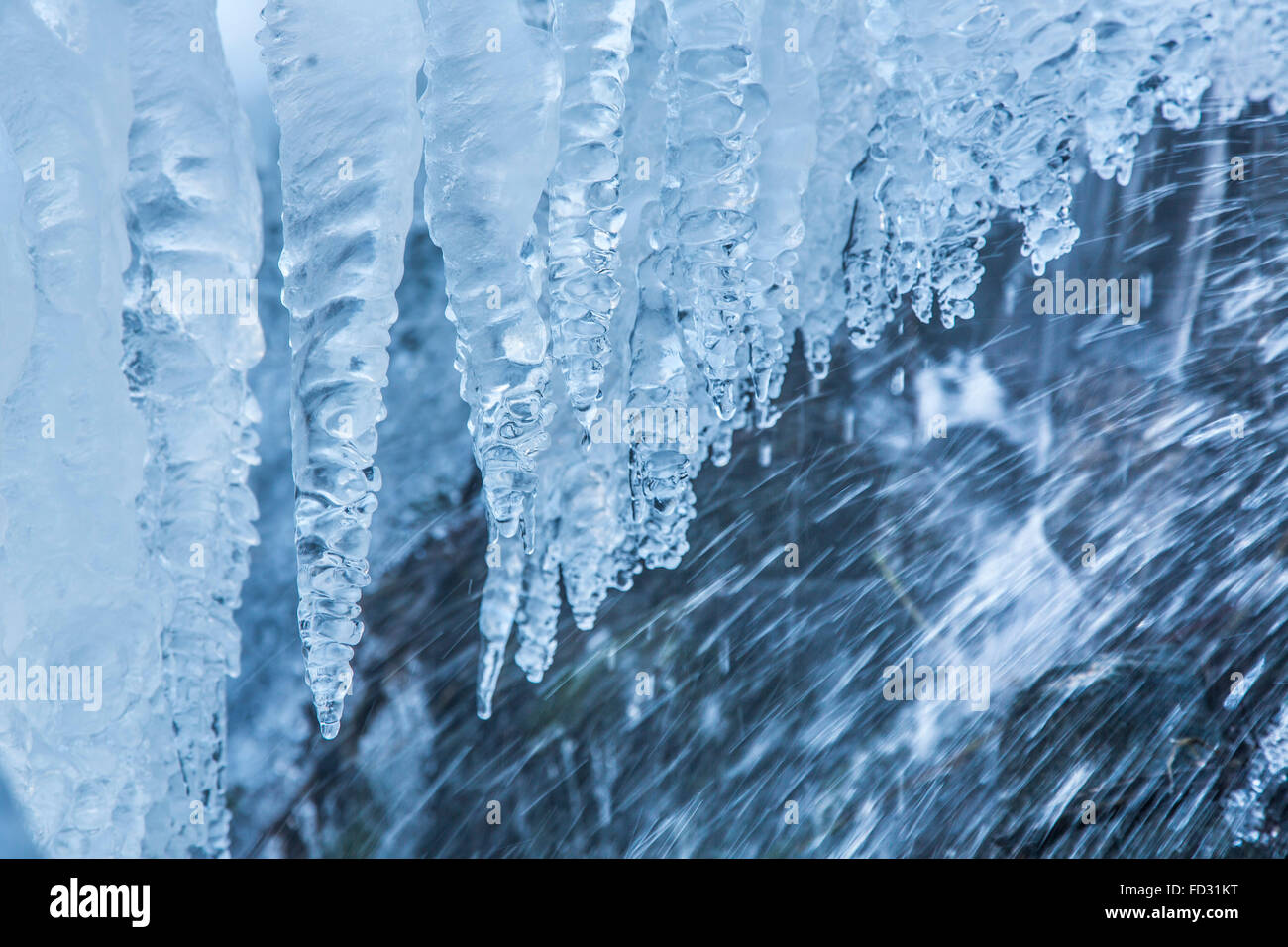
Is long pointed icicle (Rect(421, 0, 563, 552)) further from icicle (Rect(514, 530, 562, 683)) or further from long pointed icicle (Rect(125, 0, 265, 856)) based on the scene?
icicle (Rect(514, 530, 562, 683))

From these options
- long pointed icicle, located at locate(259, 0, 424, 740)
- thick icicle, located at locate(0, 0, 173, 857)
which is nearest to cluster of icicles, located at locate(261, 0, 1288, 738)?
long pointed icicle, located at locate(259, 0, 424, 740)

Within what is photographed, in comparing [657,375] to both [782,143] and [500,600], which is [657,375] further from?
[500,600]

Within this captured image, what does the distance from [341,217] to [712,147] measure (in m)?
0.29

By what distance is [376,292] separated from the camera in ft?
2.06

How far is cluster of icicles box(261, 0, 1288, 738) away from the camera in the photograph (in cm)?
63

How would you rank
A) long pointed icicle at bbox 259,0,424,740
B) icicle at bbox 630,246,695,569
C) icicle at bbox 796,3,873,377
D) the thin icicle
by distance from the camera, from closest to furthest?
long pointed icicle at bbox 259,0,424,740
icicle at bbox 630,246,695,569
icicle at bbox 796,3,873,377
the thin icicle

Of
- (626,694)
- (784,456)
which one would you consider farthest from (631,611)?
(784,456)

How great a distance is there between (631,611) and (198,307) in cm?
84

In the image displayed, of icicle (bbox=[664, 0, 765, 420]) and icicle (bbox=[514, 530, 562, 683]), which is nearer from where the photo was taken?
icicle (bbox=[664, 0, 765, 420])

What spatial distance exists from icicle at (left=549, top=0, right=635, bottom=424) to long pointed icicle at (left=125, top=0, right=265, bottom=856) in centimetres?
25

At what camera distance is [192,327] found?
0.72 meters

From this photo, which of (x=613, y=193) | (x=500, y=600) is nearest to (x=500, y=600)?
(x=500, y=600)

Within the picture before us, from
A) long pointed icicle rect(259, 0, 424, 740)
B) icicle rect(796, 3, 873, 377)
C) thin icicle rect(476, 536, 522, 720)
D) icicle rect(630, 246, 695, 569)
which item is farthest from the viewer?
thin icicle rect(476, 536, 522, 720)

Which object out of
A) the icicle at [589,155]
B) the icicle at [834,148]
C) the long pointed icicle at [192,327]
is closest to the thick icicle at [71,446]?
the long pointed icicle at [192,327]
